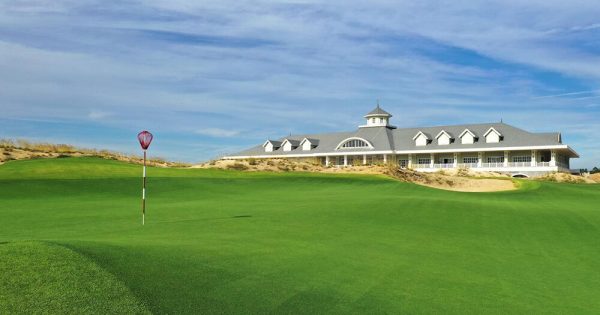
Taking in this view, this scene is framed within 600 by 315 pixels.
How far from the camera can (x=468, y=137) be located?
239 ft

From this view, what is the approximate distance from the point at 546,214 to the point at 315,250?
42.4 ft

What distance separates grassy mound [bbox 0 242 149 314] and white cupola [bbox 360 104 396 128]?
255ft

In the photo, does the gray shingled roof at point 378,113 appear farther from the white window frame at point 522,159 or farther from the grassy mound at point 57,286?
the grassy mound at point 57,286

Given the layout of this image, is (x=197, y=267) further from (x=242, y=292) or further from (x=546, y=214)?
(x=546, y=214)

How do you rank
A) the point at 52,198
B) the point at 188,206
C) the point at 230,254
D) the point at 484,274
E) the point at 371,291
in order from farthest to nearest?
1. the point at 52,198
2. the point at 188,206
3. the point at 484,274
4. the point at 230,254
5. the point at 371,291

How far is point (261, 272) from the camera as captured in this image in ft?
29.8

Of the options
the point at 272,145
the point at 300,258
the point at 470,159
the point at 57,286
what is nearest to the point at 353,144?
the point at 272,145

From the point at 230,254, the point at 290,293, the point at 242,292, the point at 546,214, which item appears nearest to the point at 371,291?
the point at 290,293

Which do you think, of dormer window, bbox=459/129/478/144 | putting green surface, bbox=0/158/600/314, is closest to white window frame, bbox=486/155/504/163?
dormer window, bbox=459/129/478/144

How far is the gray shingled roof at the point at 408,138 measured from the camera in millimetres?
68562

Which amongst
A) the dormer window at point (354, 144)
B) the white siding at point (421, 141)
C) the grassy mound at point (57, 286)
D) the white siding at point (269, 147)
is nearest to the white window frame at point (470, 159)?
the white siding at point (421, 141)

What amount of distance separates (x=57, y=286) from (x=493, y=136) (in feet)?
228

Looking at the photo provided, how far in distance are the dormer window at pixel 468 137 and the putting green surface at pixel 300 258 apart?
51.1 metres

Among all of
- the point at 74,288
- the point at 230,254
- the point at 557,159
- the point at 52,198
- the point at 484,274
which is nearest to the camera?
the point at 74,288
